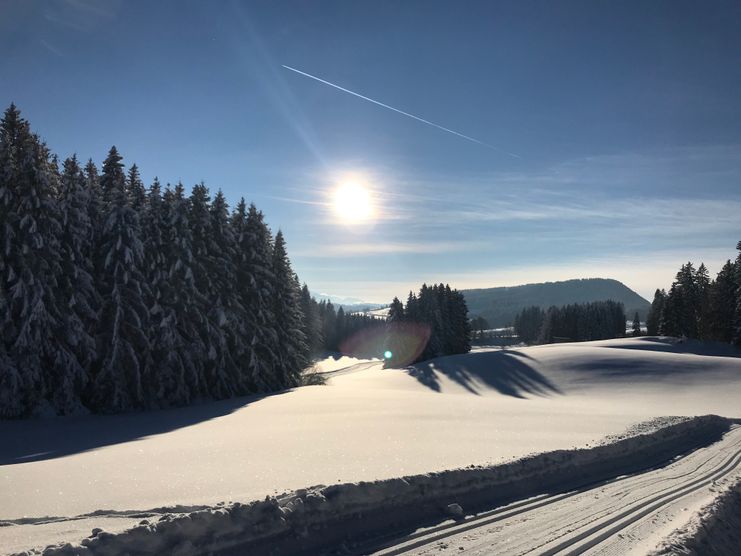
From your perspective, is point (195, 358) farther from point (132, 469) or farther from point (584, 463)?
point (584, 463)

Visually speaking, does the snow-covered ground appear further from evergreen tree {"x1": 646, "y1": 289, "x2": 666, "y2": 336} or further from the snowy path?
evergreen tree {"x1": 646, "y1": 289, "x2": 666, "y2": 336}

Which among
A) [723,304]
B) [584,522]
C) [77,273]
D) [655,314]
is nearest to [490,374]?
[77,273]

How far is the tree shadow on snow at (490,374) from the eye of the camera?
30812 millimetres

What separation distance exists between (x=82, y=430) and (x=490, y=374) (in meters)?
28.2

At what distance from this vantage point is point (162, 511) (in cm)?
523

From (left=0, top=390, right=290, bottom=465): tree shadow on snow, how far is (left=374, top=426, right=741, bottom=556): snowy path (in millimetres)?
9650

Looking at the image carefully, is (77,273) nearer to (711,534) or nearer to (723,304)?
(711,534)

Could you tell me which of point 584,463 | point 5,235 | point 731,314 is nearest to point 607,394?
point 584,463

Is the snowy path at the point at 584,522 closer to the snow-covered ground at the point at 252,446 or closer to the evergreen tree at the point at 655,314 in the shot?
the snow-covered ground at the point at 252,446

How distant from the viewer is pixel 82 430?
600 inches

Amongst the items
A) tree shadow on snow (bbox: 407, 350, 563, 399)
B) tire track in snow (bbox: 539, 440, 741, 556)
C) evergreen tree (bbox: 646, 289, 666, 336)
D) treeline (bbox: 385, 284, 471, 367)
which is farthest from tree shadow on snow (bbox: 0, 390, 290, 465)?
evergreen tree (bbox: 646, 289, 666, 336)

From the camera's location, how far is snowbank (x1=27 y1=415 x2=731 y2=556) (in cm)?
452

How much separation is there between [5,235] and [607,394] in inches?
1215

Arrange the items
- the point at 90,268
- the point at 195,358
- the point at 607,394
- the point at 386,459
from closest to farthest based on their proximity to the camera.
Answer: the point at 386,459
the point at 90,268
the point at 195,358
the point at 607,394
